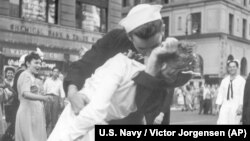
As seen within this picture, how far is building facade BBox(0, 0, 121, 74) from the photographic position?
2120 centimetres

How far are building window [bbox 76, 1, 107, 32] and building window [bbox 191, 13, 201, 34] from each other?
2233 centimetres

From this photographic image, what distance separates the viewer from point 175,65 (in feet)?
7.70

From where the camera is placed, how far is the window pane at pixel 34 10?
73.0ft

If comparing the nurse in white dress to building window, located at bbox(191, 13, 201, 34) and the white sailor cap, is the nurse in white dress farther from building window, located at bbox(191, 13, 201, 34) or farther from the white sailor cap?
building window, located at bbox(191, 13, 201, 34)

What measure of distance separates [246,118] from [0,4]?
15.2m

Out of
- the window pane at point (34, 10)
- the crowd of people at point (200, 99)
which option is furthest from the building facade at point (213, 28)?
the window pane at point (34, 10)

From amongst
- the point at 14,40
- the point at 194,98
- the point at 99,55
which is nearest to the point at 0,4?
the point at 14,40

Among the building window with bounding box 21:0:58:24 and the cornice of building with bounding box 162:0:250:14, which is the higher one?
the cornice of building with bounding box 162:0:250:14

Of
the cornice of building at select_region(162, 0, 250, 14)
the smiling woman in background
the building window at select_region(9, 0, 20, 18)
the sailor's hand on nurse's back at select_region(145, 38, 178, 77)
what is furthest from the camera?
the cornice of building at select_region(162, 0, 250, 14)

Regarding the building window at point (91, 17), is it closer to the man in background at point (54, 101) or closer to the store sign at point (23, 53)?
the store sign at point (23, 53)

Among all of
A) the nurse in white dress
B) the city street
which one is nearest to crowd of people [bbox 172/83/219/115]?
the city street

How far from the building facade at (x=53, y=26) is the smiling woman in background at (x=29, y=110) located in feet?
39.1

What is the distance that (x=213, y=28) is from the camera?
4681 cm

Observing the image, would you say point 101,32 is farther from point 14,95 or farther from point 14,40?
point 14,95
